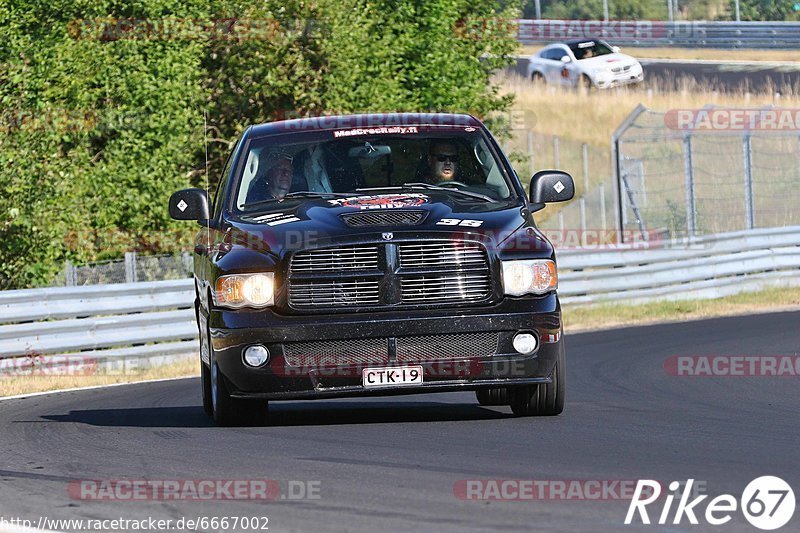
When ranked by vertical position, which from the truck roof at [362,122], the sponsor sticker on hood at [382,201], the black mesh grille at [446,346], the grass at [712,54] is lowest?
the black mesh grille at [446,346]

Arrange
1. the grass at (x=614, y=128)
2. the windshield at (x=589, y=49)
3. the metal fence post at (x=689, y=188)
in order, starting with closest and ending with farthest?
the metal fence post at (x=689, y=188)
the grass at (x=614, y=128)
the windshield at (x=589, y=49)

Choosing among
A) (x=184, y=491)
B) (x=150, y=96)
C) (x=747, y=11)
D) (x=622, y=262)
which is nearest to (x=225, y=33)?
(x=150, y=96)

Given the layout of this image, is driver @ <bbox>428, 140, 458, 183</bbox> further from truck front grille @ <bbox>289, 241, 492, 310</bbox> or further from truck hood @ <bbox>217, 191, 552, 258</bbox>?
truck front grille @ <bbox>289, 241, 492, 310</bbox>

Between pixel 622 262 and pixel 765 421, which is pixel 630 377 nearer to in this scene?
pixel 765 421

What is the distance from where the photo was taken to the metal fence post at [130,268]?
18.9m

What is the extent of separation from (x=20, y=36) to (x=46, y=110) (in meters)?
1.39

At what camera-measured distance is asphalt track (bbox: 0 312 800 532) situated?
6.55 meters

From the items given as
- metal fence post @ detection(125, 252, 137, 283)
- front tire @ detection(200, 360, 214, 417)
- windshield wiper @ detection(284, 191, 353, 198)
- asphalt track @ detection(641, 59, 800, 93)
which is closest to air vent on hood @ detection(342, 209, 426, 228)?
windshield wiper @ detection(284, 191, 353, 198)

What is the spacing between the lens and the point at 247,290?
373 inches

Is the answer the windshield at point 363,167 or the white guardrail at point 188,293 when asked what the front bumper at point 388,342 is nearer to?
the windshield at point 363,167

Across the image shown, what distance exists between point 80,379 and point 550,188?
7290 millimetres

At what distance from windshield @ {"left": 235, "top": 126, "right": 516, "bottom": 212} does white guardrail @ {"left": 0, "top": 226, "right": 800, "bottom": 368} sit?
6.66 m

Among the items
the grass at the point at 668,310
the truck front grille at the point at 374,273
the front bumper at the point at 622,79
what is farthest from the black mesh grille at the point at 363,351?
the front bumper at the point at 622,79

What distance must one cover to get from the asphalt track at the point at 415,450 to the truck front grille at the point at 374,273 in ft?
2.51
